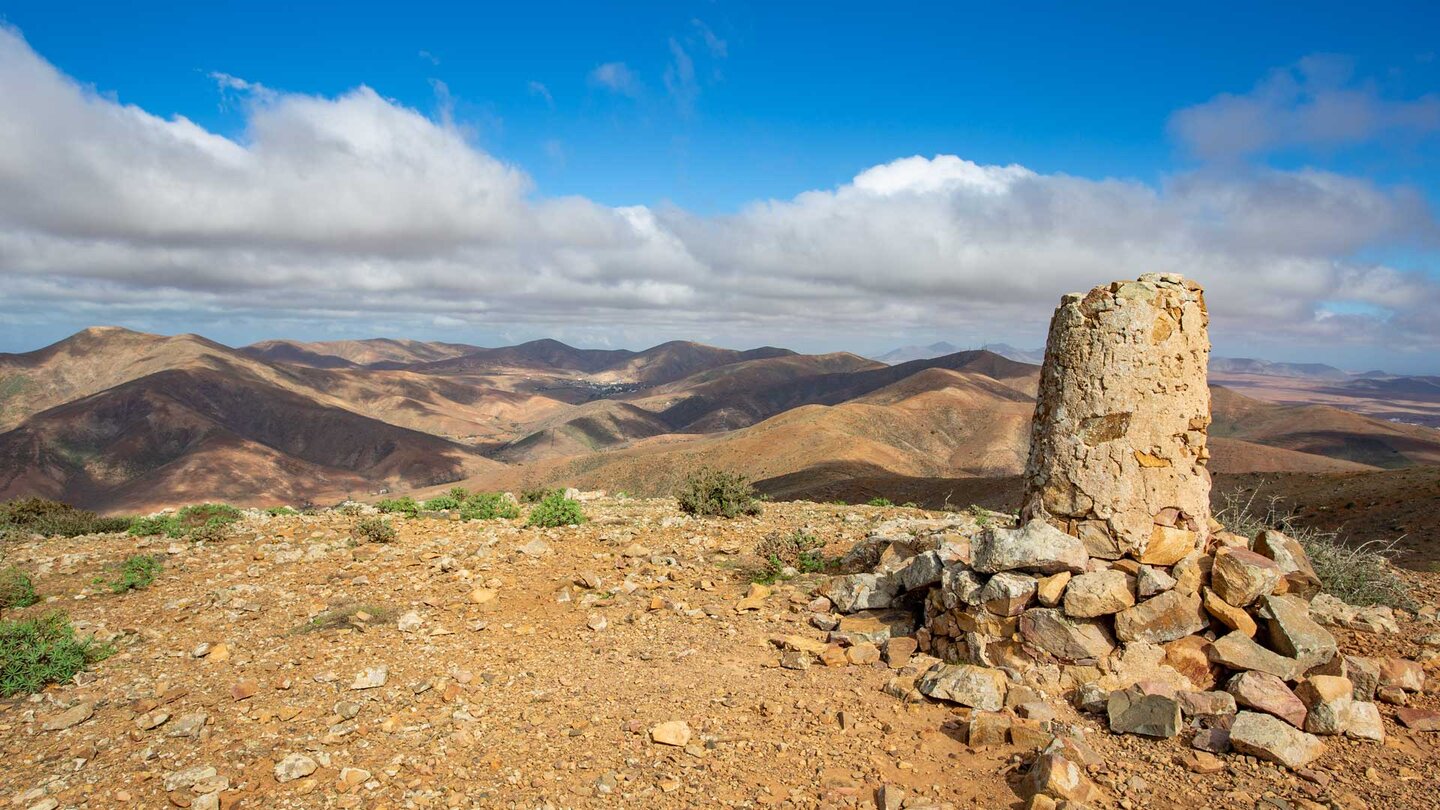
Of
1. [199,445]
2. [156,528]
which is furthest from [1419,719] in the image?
[199,445]

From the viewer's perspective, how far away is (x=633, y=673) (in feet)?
20.1

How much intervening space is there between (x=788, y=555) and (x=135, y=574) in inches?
311

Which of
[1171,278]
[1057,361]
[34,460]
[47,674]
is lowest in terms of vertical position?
[34,460]

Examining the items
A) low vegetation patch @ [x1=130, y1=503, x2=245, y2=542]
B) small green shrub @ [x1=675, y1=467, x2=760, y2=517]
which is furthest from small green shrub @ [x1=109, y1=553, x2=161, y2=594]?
small green shrub @ [x1=675, y1=467, x2=760, y2=517]

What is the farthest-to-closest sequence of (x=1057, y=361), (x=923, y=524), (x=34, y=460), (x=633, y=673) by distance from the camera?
(x=34, y=460)
(x=923, y=524)
(x=1057, y=361)
(x=633, y=673)

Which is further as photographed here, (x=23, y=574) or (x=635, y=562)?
(x=635, y=562)

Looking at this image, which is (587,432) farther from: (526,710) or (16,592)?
(526,710)

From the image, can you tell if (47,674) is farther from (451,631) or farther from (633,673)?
(633,673)

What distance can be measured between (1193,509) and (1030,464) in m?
1.38

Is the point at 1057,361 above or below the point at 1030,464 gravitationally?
above

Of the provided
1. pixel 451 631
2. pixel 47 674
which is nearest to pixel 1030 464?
pixel 451 631

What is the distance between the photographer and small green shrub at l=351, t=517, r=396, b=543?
10.1 metres

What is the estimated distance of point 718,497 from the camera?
12.6 metres

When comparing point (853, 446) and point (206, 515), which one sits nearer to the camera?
point (206, 515)
